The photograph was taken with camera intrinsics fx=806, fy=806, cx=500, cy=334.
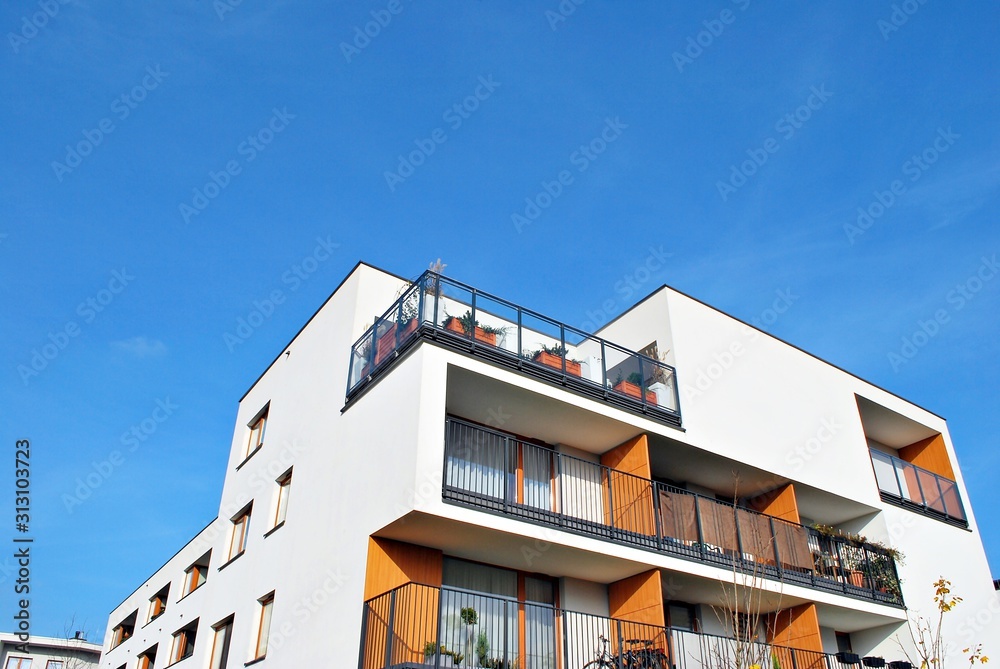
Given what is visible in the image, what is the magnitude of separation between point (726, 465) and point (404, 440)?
816 cm

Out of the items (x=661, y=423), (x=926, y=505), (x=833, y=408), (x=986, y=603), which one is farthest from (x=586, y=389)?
(x=986, y=603)

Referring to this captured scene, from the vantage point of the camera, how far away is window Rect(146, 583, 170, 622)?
26266 millimetres

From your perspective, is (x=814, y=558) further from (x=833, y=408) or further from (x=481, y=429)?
(x=481, y=429)

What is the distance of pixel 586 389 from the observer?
614 inches

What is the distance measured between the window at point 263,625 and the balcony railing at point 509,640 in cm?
460

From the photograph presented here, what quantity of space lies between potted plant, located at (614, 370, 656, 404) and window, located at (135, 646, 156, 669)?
56.8 feet

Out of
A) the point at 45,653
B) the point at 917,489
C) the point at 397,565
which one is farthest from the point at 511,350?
the point at 45,653

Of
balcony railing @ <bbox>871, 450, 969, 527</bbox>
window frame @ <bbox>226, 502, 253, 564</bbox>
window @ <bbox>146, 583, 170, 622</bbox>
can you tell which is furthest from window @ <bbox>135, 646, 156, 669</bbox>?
balcony railing @ <bbox>871, 450, 969, 527</bbox>

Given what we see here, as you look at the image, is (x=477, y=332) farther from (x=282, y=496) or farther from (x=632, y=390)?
(x=282, y=496)

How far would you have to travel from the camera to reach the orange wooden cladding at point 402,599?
38.8 feet

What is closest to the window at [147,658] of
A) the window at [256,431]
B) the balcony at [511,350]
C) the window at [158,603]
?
the window at [158,603]

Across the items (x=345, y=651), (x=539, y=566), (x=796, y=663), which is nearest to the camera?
(x=345, y=651)

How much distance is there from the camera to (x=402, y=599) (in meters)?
12.1

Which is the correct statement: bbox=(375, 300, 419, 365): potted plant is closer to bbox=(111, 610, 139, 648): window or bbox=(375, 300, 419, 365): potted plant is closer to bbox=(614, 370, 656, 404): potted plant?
bbox=(614, 370, 656, 404): potted plant
